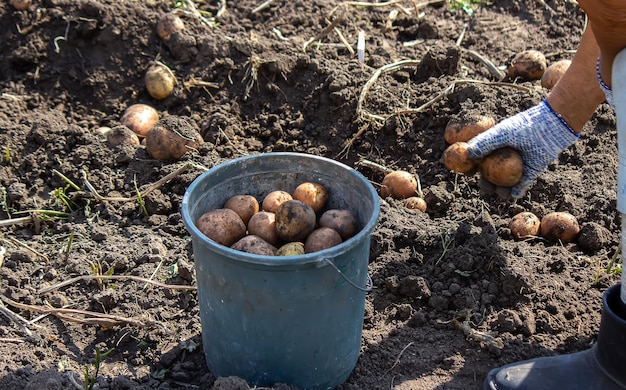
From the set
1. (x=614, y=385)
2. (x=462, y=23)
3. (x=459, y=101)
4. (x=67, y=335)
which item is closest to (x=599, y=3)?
(x=614, y=385)

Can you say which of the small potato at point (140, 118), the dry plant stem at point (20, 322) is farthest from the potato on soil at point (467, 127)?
the dry plant stem at point (20, 322)

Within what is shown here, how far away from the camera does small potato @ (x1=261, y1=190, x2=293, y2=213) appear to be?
2.65 metres

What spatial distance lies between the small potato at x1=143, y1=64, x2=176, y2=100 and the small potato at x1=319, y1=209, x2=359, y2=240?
214cm

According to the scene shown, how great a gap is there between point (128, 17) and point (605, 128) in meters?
3.15

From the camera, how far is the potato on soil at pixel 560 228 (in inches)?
131

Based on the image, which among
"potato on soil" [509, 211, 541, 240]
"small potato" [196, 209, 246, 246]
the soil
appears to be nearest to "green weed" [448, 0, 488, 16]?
the soil

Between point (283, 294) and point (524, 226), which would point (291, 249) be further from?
point (524, 226)

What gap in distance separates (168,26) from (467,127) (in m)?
2.19

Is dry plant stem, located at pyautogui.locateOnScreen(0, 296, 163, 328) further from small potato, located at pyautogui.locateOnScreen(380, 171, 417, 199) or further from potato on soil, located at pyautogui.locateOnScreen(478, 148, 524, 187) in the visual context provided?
potato on soil, located at pyautogui.locateOnScreen(478, 148, 524, 187)

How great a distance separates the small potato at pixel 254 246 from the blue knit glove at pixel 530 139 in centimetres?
117

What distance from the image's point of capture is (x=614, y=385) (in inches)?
95.0

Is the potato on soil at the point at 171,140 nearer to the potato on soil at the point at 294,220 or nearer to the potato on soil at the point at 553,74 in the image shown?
the potato on soil at the point at 294,220

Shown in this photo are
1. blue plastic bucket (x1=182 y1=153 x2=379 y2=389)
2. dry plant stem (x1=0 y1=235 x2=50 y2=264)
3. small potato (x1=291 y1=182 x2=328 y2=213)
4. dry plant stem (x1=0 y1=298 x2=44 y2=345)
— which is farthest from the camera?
dry plant stem (x1=0 y1=235 x2=50 y2=264)

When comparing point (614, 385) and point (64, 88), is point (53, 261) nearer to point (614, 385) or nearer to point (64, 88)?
point (64, 88)
